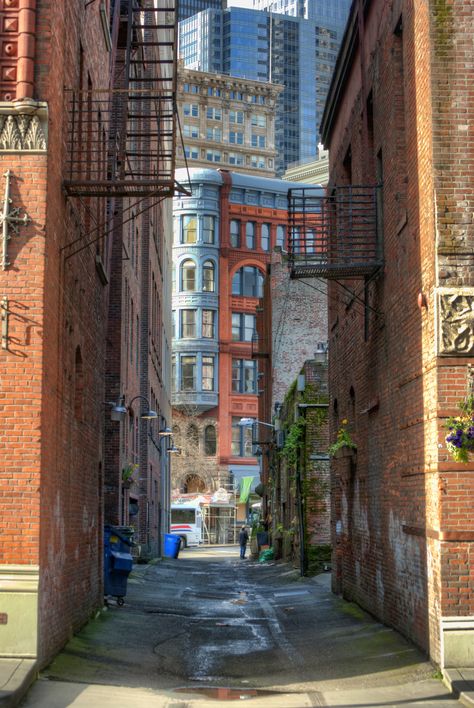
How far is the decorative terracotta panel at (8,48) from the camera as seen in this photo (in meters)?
12.6

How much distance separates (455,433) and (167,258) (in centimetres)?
4536

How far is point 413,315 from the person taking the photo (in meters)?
14.0

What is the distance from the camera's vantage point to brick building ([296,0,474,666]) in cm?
1231

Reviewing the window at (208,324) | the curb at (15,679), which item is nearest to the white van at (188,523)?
the window at (208,324)

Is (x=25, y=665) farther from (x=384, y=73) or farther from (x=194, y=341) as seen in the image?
(x=194, y=341)

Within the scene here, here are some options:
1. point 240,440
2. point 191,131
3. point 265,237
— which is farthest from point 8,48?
point 191,131

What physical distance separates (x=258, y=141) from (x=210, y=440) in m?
61.9

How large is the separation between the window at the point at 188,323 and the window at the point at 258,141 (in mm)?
57707

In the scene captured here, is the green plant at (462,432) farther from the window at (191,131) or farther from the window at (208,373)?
the window at (191,131)

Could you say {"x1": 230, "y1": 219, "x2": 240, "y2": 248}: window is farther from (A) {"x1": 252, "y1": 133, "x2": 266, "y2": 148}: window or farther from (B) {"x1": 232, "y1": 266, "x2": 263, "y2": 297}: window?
(A) {"x1": 252, "y1": 133, "x2": 266, "y2": 148}: window

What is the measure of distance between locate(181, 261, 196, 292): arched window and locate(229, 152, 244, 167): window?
53812 millimetres

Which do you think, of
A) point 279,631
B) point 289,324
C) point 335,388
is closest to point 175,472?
point 289,324

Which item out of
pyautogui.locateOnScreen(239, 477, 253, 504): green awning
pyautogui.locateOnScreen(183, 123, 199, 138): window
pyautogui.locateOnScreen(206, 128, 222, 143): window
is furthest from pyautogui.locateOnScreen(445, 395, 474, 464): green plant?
pyautogui.locateOnScreen(206, 128, 222, 143): window

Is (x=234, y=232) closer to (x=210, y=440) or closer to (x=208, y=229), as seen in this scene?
(x=208, y=229)
